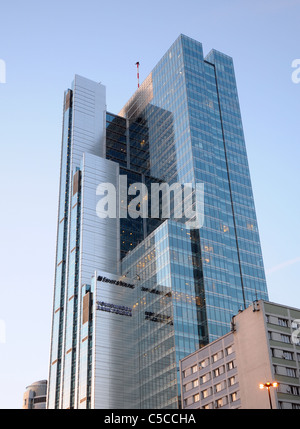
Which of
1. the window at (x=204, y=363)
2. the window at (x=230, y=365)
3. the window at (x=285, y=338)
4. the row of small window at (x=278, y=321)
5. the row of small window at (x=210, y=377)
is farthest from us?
the window at (x=204, y=363)

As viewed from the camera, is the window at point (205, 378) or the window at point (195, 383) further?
the window at point (195, 383)

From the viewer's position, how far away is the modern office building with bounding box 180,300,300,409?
94.5 metres

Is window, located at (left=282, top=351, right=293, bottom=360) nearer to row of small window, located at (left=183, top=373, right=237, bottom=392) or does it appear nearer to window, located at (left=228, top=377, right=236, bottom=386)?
row of small window, located at (left=183, top=373, right=237, bottom=392)

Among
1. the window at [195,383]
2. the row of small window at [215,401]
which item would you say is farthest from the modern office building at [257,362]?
the window at [195,383]

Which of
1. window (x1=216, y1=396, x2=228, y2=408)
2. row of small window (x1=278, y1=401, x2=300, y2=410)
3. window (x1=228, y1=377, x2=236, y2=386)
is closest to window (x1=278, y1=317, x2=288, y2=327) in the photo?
window (x1=228, y1=377, x2=236, y2=386)

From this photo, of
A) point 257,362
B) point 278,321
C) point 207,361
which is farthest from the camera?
point 207,361

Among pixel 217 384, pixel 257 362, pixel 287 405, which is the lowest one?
pixel 287 405

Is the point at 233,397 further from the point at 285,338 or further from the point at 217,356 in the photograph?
the point at 285,338

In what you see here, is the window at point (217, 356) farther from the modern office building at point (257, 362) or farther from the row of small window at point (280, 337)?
the row of small window at point (280, 337)

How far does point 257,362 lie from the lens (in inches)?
3824

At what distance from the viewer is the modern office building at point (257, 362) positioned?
310 ft

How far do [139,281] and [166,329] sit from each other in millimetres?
27701

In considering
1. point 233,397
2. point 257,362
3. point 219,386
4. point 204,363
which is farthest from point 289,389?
point 204,363
